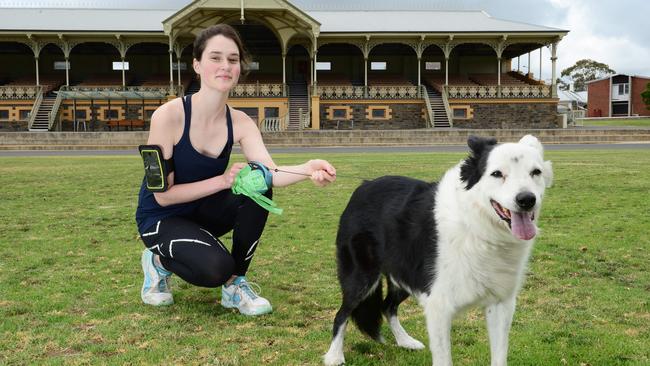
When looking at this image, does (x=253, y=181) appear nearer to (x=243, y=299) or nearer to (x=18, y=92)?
(x=243, y=299)

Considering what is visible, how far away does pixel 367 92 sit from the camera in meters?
39.3

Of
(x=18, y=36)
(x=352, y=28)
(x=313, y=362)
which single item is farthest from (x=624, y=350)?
(x=18, y=36)

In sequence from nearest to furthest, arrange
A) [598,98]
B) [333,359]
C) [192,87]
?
1. [333,359]
2. [192,87]
3. [598,98]

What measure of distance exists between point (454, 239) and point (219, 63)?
7.40ft

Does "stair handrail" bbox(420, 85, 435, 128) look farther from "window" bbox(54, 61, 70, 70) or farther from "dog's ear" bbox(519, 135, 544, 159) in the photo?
"dog's ear" bbox(519, 135, 544, 159)

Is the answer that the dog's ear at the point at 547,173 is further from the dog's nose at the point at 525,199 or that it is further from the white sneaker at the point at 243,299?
the white sneaker at the point at 243,299

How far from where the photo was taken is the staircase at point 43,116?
3684 centimetres

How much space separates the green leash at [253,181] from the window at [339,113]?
116 feet

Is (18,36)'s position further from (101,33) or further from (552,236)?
(552,236)

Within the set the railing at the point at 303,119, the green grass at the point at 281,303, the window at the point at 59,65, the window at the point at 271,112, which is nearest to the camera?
the green grass at the point at 281,303

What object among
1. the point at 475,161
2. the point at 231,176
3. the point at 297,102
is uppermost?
the point at 297,102

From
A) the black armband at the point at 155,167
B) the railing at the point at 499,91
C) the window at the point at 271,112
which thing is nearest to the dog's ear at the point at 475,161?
the black armband at the point at 155,167

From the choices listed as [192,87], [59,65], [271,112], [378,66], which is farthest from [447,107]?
[59,65]

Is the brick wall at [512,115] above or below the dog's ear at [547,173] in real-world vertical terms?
above
